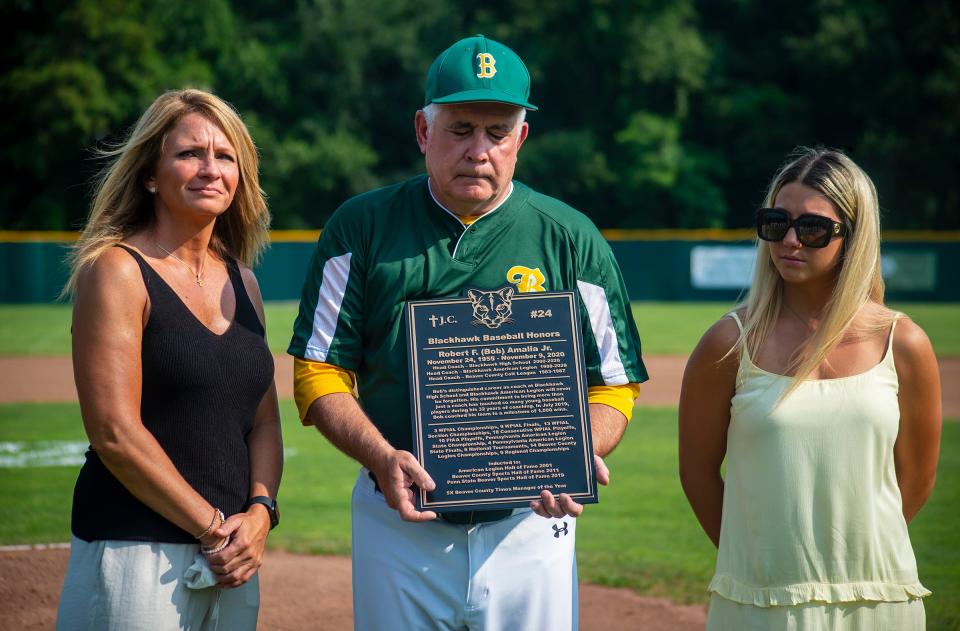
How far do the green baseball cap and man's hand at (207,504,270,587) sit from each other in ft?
4.48

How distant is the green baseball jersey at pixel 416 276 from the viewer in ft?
10.4

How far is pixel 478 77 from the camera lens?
3111mm

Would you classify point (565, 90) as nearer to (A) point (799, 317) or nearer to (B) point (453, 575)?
(A) point (799, 317)

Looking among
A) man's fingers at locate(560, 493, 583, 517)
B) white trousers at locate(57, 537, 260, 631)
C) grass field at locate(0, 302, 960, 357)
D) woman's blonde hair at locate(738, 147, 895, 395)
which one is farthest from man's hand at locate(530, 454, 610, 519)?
grass field at locate(0, 302, 960, 357)

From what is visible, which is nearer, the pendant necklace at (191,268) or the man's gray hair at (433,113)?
the man's gray hair at (433,113)

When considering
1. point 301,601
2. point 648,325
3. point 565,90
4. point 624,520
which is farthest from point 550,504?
point 565,90

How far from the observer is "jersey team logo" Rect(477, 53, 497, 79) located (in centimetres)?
311

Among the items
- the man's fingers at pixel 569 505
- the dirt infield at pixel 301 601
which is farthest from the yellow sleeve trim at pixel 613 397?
the dirt infield at pixel 301 601

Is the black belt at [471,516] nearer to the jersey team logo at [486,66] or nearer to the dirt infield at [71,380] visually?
the jersey team logo at [486,66]

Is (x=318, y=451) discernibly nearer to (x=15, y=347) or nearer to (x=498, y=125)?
(x=498, y=125)

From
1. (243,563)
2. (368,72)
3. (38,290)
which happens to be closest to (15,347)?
(38,290)

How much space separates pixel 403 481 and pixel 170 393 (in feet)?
2.44

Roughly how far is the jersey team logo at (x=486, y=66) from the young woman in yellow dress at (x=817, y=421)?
93 centimetres

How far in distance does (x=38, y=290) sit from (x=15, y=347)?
348 inches
